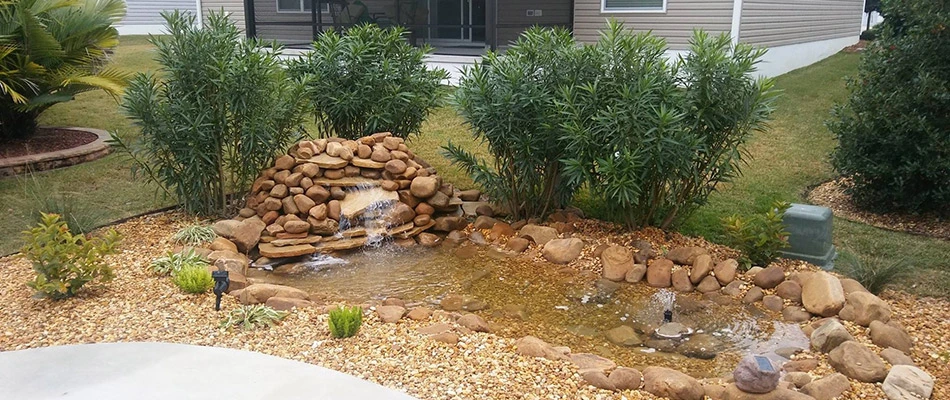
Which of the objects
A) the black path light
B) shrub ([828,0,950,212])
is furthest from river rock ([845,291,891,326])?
the black path light

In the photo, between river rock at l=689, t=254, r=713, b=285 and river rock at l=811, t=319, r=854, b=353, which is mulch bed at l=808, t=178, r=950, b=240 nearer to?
river rock at l=689, t=254, r=713, b=285

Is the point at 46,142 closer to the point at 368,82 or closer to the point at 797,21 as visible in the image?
the point at 368,82

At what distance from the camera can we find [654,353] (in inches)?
184

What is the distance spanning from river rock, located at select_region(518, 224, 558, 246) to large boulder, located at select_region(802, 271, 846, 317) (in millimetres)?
2062

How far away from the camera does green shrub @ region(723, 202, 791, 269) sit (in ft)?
18.8

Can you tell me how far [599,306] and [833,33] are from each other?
15365mm

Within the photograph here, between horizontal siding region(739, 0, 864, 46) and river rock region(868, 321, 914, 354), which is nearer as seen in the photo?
river rock region(868, 321, 914, 354)

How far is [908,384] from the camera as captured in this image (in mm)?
3809

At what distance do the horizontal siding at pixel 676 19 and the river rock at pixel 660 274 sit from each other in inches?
281

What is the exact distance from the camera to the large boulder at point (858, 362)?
3998 millimetres

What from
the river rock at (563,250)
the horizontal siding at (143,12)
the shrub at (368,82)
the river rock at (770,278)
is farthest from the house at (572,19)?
the river rock at (770,278)

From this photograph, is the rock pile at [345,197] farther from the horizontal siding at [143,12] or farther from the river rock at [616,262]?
the horizontal siding at [143,12]

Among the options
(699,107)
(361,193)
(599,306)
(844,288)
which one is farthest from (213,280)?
(844,288)

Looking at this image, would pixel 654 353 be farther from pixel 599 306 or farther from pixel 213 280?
pixel 213 280
